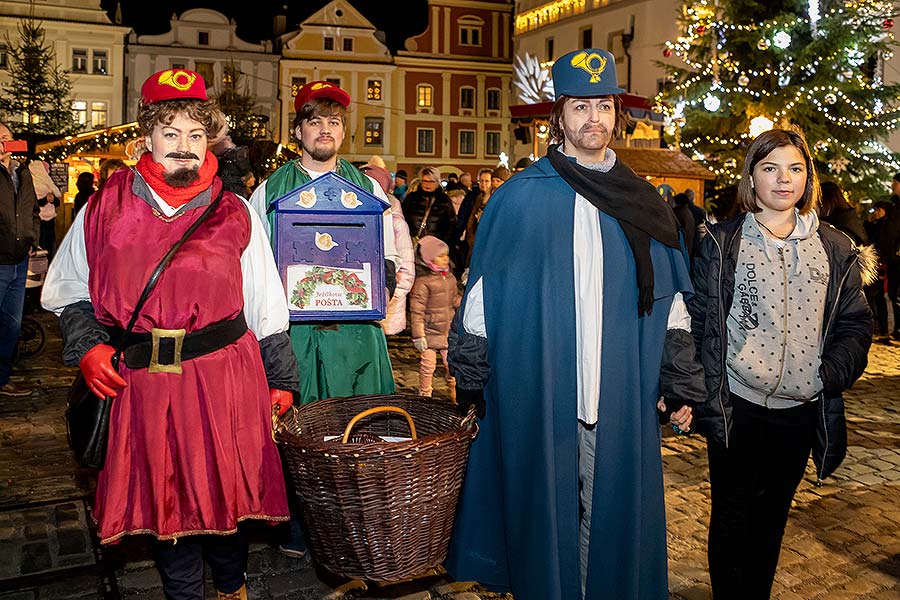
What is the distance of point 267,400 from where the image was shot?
326 cm

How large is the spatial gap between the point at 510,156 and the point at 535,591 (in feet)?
154

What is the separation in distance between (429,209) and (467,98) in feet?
131

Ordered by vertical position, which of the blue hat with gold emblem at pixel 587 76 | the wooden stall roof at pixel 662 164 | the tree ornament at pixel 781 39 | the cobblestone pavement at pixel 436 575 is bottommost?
the cobblestone pavement at pixel 436 575

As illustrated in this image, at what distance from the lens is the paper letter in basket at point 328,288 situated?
3998 millimetres

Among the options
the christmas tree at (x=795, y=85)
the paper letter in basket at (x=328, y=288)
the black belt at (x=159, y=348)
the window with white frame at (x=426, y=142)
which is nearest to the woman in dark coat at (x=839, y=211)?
A: the paper letter in basket at (x=328, y=288)

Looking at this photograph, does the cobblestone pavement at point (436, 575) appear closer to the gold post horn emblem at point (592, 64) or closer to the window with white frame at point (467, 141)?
the gold post horn emblem at point (592, 64)

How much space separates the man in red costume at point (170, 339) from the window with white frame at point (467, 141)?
45.7 meters

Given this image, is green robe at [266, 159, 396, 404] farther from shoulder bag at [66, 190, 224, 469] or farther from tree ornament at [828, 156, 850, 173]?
tree ornament at [828, 156, 850, 173]

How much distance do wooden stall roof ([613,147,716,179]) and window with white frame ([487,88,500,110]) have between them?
3468cm

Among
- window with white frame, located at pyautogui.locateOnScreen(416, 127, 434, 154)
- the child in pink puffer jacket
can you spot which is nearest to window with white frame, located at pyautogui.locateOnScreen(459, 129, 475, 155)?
window with white frame, located at pyautogui.locateOnScreen(416, 127, 434, 154)

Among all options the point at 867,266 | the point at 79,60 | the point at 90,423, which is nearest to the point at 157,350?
the point at 90,423

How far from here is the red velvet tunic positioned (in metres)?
2.94

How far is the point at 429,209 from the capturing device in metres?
9.40

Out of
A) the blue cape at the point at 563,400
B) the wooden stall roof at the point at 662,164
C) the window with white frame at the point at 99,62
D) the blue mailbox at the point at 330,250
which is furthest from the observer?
the window with white frame at the point at 99,62
